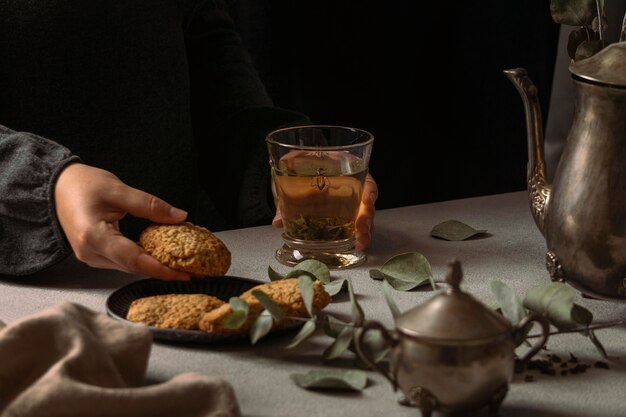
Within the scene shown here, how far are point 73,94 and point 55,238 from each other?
17.3 inches

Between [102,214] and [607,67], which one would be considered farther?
[102,214]

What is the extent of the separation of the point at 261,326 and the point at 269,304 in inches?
0.7

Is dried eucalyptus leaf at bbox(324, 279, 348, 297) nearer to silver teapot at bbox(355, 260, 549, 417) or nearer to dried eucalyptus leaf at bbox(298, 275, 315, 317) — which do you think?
dried eucalyptus leaf at bbox(298, 275, 315, 317)

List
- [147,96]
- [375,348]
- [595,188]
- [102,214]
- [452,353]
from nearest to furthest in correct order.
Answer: [452,353] → [375,348] → [595,188] → [102,214] → [147,96]

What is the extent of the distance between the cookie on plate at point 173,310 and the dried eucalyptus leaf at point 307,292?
0.24 feet

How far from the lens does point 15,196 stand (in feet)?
3.18

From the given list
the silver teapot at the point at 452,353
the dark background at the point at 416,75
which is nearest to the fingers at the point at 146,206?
the silver teapot at the point at 452,353

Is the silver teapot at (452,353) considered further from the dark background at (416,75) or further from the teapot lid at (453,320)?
the dark background at (416,75)

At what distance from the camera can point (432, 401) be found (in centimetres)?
62

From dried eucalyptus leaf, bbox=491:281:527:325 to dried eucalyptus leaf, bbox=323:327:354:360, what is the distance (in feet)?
0.40

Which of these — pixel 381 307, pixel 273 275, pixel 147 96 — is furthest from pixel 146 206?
pixel 147 96

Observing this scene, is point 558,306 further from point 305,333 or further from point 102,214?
point 102,214

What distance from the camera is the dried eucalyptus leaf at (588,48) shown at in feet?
2.95

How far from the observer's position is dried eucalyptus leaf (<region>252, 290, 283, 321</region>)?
2.45 ft
